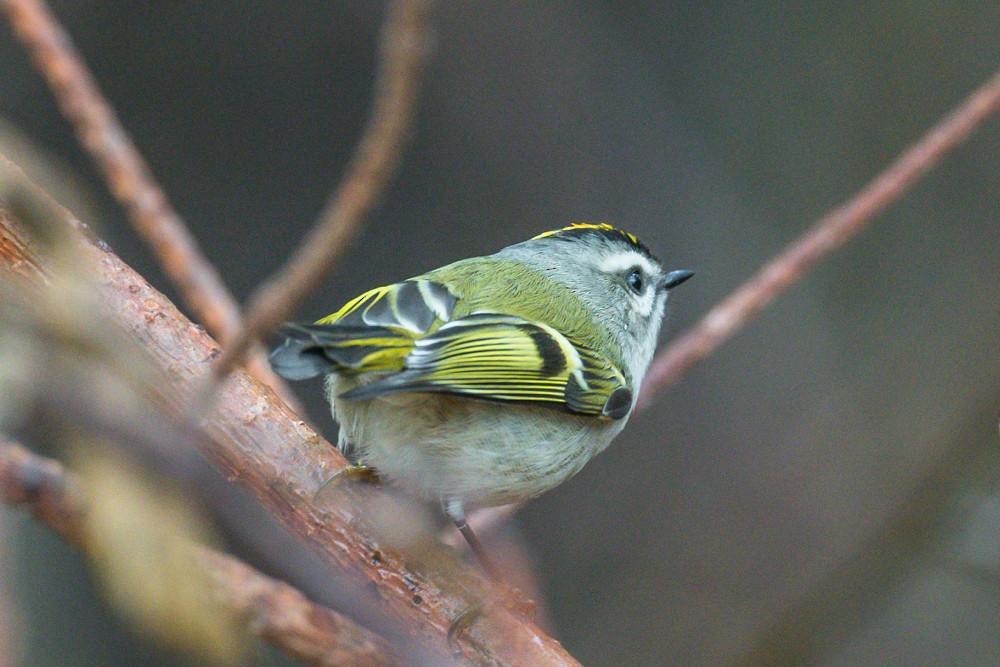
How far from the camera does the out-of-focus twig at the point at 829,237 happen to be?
185cm

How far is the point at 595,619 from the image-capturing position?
4.03 meters

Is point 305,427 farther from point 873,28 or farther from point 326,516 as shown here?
point 873,28

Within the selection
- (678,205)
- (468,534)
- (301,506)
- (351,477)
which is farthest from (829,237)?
(678,205)

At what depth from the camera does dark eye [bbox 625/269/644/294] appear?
2471 mm

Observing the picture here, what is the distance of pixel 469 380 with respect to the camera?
1.71m

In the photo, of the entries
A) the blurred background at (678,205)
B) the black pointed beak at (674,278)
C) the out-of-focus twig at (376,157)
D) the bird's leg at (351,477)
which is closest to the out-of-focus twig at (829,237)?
the black pointed beak at (674,278)

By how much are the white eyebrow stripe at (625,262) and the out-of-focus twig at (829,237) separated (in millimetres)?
361

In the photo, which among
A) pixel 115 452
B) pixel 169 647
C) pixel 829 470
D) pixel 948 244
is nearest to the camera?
pixel 115 452

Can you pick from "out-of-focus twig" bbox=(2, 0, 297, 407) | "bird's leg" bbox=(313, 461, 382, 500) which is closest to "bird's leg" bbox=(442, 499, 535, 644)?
"bird's leg" bbox=(313, 461, 382, 500)

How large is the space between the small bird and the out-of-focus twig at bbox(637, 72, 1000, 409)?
0.47ft

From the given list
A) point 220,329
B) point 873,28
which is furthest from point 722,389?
point 220,329

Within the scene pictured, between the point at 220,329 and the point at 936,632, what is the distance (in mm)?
2872

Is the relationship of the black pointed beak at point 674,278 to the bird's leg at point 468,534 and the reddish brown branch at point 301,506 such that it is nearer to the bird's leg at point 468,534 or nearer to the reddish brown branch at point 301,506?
the bird's leg at point 468,534

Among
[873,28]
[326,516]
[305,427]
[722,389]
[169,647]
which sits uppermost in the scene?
[873,28]
